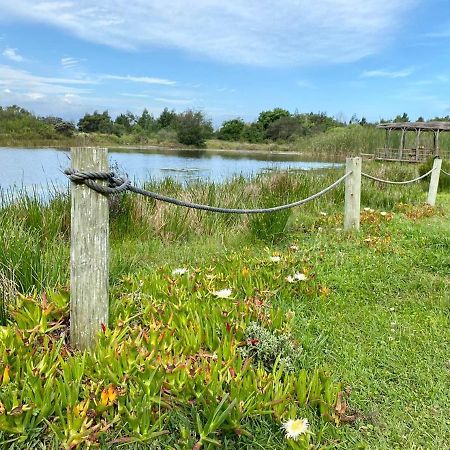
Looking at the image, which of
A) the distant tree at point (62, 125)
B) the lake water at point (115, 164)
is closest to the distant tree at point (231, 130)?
the distant tree at point (62, 125)

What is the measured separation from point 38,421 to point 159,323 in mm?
830

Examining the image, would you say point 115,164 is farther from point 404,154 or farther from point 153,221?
point 404,154

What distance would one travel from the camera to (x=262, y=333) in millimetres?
2559

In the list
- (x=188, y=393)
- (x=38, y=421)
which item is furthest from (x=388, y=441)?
(x=38, y=421)

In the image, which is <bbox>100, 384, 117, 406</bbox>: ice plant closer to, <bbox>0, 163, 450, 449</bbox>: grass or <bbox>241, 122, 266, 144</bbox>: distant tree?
<bbox>0, 163, 450, 449</bbox>: grass

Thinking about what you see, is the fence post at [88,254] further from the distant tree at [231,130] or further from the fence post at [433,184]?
the distant tree at [231,130]

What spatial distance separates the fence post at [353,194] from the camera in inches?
234

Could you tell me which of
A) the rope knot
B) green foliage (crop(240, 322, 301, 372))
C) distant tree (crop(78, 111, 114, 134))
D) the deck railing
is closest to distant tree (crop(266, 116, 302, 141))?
distant tree (crop(78, 111, 114, 134))

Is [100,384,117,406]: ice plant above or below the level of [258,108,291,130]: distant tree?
below

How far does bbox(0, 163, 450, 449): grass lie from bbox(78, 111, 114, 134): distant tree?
1538 inches

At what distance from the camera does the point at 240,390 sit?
6.55ft

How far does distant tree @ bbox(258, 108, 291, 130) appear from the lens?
70.2 m

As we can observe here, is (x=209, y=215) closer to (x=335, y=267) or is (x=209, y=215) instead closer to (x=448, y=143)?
(x=335, y=267)

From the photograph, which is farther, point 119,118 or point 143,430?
point 119,118
